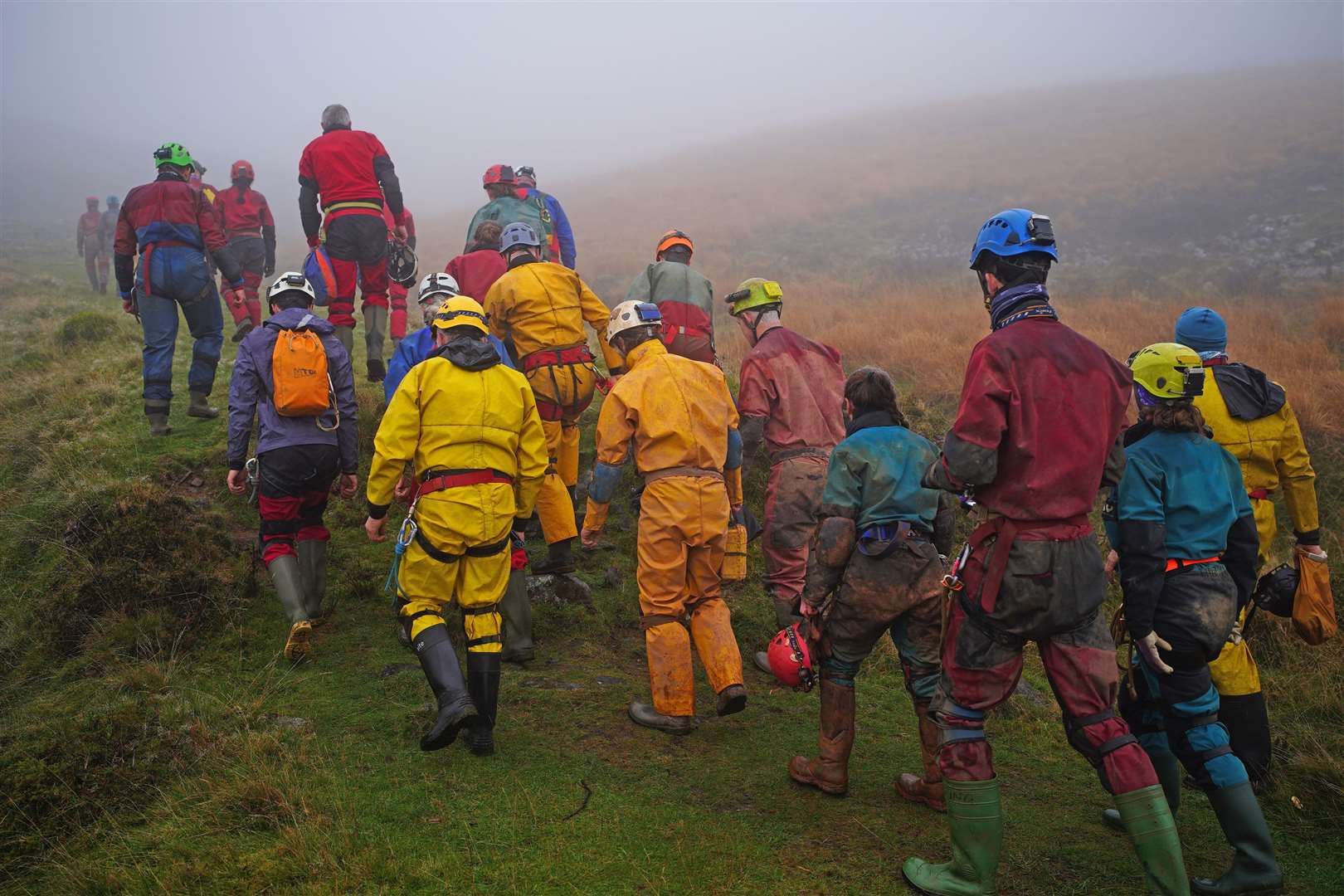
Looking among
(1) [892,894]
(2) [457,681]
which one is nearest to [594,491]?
(2) [457,681]

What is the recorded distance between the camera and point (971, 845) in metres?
3.11

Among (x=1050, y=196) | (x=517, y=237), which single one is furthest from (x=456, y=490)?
(x=1050, y=196)

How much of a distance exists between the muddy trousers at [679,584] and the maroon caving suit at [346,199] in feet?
15.0

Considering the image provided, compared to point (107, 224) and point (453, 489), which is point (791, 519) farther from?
point (107, 224)

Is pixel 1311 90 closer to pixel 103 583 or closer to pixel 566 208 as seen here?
pixel 566 208

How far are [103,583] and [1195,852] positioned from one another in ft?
21.2

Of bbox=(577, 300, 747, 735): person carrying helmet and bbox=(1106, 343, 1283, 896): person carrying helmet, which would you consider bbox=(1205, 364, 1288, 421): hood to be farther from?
bbox=(577, 300, 747, 735): person carrying helmet

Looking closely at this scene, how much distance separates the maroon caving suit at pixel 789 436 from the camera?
5844 mm

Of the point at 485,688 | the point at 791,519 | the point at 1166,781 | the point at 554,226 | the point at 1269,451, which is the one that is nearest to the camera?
the point at 1166,781

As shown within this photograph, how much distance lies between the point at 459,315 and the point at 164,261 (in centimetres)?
460

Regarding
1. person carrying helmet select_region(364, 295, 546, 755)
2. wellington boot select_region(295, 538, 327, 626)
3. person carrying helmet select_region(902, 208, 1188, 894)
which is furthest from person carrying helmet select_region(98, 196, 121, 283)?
person carrying helmet select_region(902, 208, 1188, 894)

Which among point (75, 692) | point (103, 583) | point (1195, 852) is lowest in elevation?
point (1195, 852)

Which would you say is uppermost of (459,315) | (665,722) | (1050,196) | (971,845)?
(1050,196)

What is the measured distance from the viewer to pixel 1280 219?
2009 centimetres
